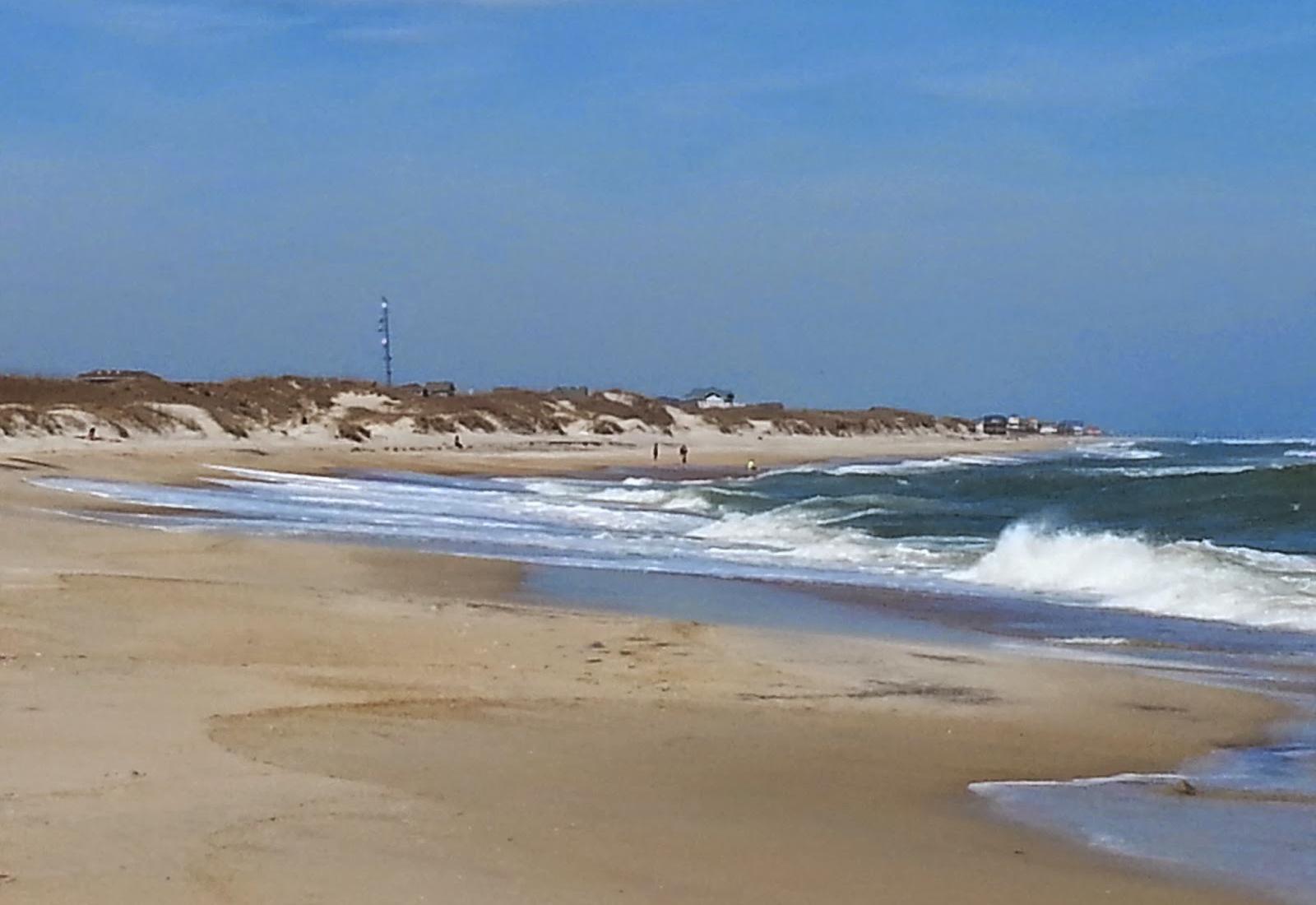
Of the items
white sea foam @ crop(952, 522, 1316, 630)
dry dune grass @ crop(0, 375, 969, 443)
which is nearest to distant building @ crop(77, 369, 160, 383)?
dry dune grass @ crop(0, 375, 969, 443)

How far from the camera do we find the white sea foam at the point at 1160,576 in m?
16.7

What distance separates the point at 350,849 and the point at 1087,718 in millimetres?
5459

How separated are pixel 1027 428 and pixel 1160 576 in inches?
4904

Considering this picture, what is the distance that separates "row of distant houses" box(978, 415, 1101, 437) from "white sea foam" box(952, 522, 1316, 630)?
359ft

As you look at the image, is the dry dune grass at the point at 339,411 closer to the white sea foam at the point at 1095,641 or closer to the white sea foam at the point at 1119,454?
the white sea foam at the point at 1119,454

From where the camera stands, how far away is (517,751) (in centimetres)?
824

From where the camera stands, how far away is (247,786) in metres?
6.93

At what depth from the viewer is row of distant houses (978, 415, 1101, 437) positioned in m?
136

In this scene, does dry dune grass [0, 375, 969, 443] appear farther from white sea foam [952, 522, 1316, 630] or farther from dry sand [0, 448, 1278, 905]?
dry sand [0, 448, 1278, 905]

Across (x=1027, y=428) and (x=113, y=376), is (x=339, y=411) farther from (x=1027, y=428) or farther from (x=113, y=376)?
(x=1027, y=428)

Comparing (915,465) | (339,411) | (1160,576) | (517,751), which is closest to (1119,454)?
(915,465)

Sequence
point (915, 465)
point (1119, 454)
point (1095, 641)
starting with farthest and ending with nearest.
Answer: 1. point (1119, 454)
2. point (915, 465)
3. point (1095, 641)

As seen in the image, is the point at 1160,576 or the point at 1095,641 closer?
the point at 1095,641

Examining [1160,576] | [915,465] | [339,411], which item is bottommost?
[1160,576]
